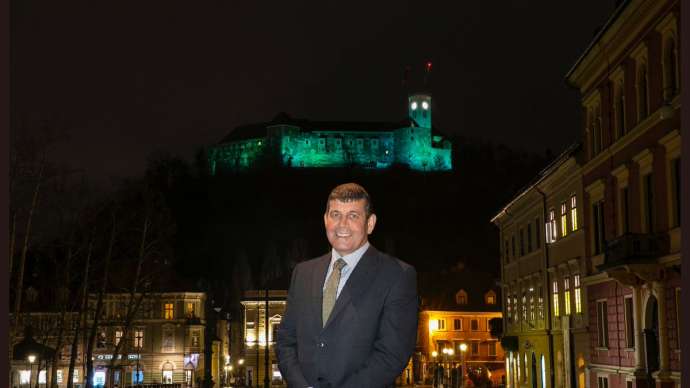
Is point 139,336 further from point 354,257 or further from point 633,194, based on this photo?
point 354,257

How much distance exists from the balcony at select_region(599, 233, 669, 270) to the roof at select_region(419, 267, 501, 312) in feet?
156

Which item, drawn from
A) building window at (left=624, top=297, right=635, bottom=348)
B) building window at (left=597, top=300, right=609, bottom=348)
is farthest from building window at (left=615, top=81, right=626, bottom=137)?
building window at (left=597, top=300, right=609, bottom=348)

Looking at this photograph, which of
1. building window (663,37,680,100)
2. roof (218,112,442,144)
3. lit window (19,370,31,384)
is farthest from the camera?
roof (218,112,442,144)

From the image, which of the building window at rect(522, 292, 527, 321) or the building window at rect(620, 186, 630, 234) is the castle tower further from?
the building window at rect(620, 186, 630, 234)

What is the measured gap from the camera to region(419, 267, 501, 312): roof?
67.8m

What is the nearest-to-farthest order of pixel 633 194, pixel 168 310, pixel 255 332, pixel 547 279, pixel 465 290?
pixel 633 194 < pixel 547 279 < pixel 465 290 < pixel 168 310 < pixel 255 332

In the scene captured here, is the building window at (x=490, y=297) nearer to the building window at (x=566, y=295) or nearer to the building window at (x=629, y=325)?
the building window at (x=566, y=295)

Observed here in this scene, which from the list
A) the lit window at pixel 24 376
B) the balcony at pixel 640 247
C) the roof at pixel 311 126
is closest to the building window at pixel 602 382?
the balcony at pixel 640 247

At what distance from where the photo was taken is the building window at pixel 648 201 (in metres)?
19.2

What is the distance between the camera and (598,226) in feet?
78.7

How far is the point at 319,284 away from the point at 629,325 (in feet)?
58.3

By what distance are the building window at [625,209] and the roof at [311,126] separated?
115 m

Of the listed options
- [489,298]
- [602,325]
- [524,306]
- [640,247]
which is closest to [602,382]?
[602,325]

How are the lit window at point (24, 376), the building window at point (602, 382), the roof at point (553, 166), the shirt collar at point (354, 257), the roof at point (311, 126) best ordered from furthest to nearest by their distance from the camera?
the roof at point (311, 126) < the lit window at point (24, 376) < the roof at point (553, 166) < the building window at point (602, 382) < the shirt collar at point (354, 257)
